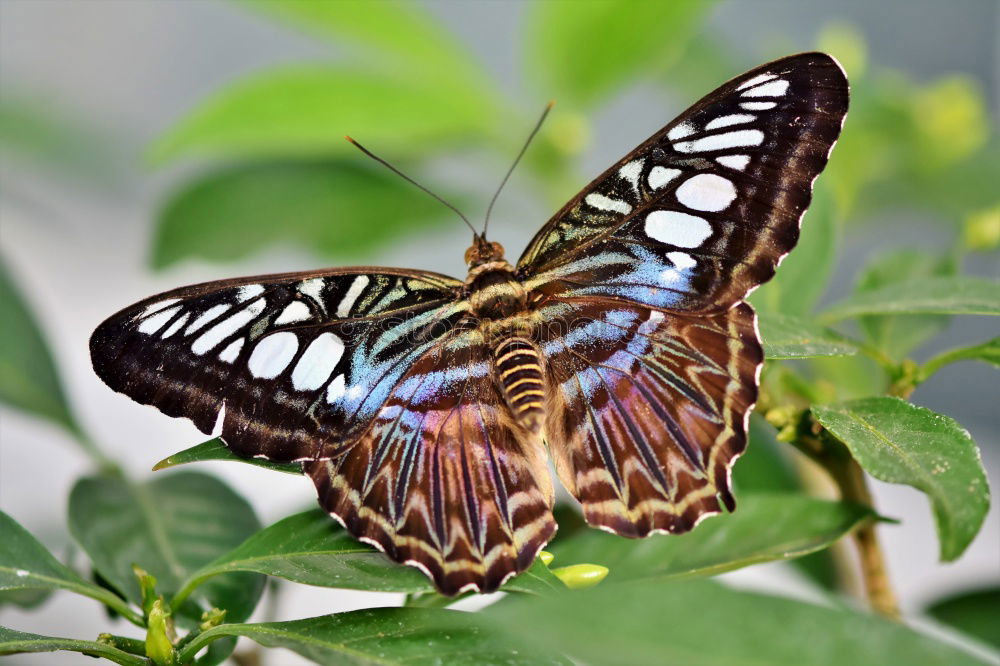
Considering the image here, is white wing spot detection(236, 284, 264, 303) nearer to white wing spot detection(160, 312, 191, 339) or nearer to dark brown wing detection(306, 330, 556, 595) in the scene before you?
white wing spot detection(160, 312, 191, 339)

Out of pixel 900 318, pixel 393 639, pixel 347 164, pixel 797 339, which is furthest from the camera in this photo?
pixel 347 164

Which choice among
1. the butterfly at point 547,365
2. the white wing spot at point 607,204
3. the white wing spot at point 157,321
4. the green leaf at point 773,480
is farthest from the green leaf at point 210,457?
the green leaf at point 773,480

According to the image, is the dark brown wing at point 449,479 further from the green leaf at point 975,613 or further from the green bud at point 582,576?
the green leaf at point 975,613

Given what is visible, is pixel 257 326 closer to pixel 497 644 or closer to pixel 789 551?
pixel 497 644

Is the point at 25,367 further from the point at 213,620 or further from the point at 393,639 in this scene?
the point at 393,639

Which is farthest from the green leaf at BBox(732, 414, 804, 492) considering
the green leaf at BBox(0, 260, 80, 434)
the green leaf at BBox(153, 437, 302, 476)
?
the green leaf at BBox(0, 260, 80, 434)

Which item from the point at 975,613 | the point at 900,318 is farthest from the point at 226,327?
the point at 975,613
